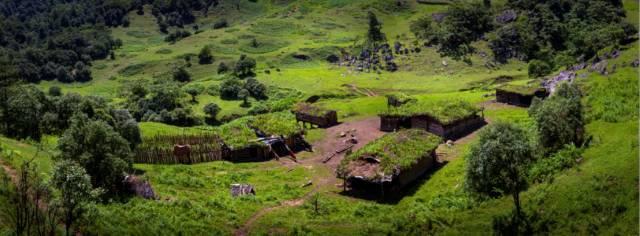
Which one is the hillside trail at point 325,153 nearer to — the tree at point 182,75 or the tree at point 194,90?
the tree at point 194,90

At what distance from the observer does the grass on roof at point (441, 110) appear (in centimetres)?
7000

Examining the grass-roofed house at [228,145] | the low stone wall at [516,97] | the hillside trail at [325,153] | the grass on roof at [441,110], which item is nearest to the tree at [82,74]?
the hillside trail at [325,153]

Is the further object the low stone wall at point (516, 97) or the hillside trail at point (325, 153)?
the low stone wall at point (516, 97)

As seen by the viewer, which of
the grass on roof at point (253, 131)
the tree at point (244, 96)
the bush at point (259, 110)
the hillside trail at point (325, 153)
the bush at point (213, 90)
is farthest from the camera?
the bush at point (213, 90)

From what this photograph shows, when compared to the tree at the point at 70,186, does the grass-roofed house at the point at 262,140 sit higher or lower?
lower

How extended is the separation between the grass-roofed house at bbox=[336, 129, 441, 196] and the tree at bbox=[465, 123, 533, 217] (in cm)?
1123

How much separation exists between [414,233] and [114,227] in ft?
70.7

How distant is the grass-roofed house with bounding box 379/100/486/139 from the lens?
70.0m

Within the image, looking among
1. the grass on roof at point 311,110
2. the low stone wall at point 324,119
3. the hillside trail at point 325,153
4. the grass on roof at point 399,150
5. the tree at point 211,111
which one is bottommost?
the tree at point 211,111

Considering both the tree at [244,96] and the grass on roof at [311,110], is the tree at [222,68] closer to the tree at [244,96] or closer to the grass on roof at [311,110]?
the tree at [244,96]

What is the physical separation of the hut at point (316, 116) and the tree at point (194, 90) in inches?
1380

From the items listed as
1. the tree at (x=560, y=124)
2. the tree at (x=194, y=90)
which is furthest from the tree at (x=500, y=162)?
the tree at (x=194, y=90)

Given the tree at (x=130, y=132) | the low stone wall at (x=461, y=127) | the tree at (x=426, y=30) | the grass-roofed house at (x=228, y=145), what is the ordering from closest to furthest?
the tree at (x=130, y=132) → the grass-roofed house at (x=228, y=145) → the low stone wall at (x=461, y=127) → the tree at (x=426, y=30)

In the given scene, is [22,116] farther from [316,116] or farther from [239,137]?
[316,116]
